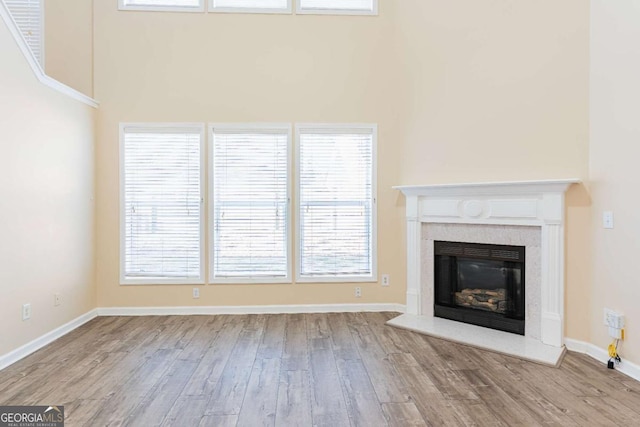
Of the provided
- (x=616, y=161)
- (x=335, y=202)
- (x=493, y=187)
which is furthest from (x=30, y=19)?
(x=616, y=161)

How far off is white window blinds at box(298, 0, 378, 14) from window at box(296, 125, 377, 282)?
4.86 ft

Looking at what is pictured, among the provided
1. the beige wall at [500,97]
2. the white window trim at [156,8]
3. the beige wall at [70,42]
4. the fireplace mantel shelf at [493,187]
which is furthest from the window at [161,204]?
the beige wall at [500,97]

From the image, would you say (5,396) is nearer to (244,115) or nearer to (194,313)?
(194,313)

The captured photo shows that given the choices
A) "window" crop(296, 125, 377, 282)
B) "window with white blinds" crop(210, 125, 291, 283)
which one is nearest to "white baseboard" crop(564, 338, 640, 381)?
"window" crop(296, 125, 377, 282)

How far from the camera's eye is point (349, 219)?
445cm

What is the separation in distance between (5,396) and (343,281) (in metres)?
3.19

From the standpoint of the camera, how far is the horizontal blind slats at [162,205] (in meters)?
4.31

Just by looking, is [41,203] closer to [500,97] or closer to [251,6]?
[251,6]

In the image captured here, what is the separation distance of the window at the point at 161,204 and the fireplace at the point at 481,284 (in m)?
2.90

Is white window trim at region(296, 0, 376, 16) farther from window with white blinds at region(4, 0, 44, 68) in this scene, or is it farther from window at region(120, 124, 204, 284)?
window with white blinds at region(4, 0, 44, 68)

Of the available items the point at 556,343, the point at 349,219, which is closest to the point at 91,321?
the point at 349,219

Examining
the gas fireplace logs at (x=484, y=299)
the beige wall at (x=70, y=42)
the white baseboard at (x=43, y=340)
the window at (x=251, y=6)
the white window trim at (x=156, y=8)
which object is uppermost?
the window at (x=251, y=6)

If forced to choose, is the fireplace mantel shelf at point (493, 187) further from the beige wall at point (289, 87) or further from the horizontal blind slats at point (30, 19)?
the horizontal blind slats at point (30, 19)

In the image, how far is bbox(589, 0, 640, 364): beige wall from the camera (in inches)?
108
